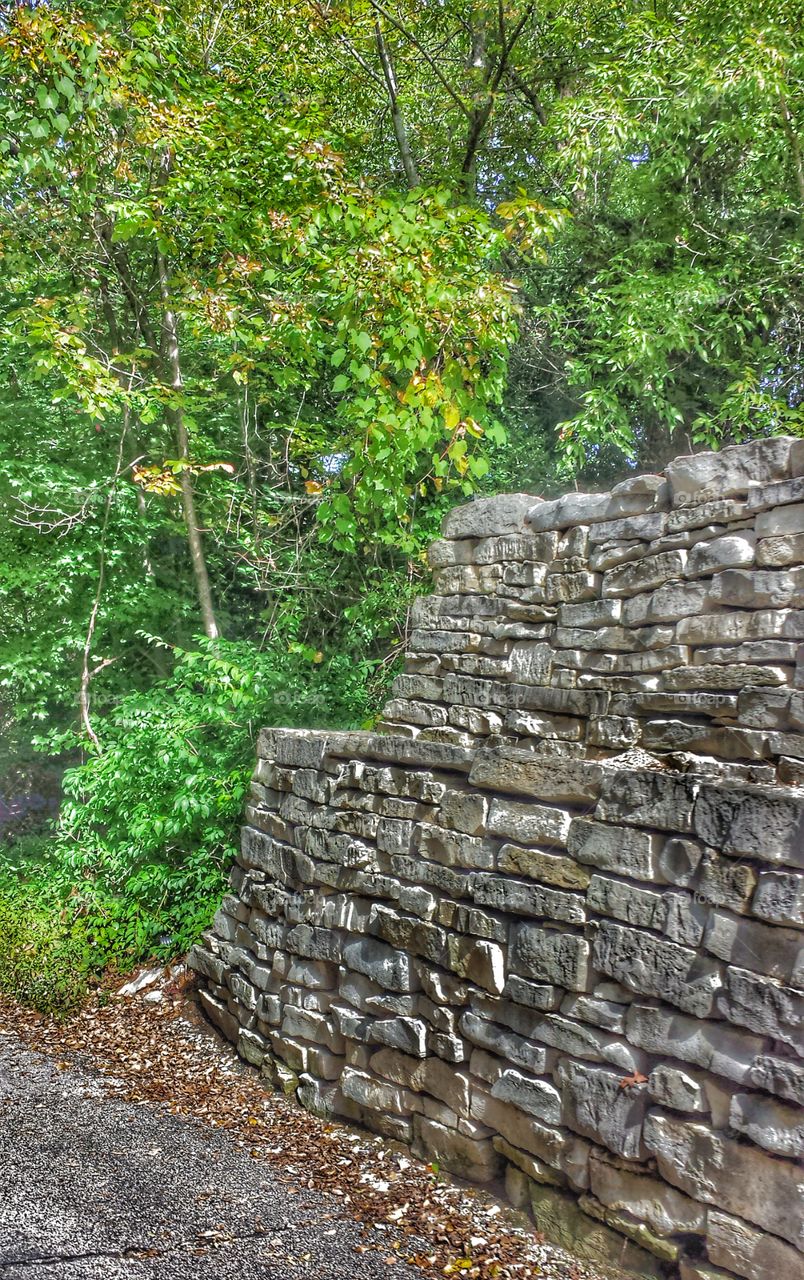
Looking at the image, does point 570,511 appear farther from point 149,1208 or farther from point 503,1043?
point 149,1208

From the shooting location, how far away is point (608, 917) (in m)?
2.82

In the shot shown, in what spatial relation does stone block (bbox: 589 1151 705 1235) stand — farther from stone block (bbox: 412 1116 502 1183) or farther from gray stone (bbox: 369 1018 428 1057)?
gray stone (bbox: 369 1018 428 1057)

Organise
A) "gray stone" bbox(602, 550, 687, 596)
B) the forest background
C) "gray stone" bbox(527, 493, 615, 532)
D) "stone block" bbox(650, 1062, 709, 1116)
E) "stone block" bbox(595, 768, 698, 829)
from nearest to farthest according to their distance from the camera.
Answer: "stone block" bbox(650, 1062, 709, 1116) < "stone block" bbox(595, 768, 698, 829) < "gray stone" bbox(602, 550, 687, 596) < "gray stone" bbox(527, 493, 615, 532) < the forest background

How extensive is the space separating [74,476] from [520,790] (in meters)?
5.49

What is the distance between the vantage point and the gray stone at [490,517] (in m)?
3.71

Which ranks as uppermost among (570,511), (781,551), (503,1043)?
(570,511)

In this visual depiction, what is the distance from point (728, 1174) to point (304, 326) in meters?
5.47

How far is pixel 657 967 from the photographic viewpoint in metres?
2.61

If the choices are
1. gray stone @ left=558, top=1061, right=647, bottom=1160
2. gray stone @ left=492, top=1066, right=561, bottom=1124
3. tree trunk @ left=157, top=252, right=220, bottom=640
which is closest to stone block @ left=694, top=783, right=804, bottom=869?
gray stone @ left=558, top=1061, right=647, bottom=1160

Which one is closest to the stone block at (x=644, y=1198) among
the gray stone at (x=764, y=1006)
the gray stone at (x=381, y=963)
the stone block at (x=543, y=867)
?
the gray stone at (x=764, y=1006)

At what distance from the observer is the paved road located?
9.65 feet

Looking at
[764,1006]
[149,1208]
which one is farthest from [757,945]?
[149,1208]

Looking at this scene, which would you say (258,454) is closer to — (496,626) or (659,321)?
(659,321)

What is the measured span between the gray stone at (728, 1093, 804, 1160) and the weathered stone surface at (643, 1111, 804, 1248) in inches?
1.7
